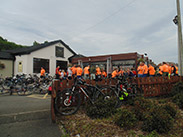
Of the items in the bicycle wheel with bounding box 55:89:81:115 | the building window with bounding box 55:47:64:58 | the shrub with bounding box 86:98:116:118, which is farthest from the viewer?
the building window with bounding box 55:47:64:58

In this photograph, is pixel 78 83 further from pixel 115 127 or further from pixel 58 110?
pixel 115 127

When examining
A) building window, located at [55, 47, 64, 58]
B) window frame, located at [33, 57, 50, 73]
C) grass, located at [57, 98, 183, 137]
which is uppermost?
building window, located at [55, 47, 64, 58]

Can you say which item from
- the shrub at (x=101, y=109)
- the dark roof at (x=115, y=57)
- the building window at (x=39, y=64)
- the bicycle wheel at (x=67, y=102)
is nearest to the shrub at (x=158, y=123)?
the shrub at (x=101, y=109)

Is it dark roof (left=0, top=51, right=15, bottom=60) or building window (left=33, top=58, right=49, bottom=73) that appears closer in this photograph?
dark roof (left=0, top=51, right=15, bottom=60)

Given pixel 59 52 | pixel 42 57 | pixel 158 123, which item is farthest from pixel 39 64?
pixel 158 123

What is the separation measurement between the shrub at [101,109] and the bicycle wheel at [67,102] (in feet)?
1.40

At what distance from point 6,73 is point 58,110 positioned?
47.2 ft

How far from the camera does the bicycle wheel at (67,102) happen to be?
3563 mm

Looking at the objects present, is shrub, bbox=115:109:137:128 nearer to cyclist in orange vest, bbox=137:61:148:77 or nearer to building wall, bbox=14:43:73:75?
cyclist in orange vest, bbox=137:61:148:77

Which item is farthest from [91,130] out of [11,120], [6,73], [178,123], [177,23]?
[6,73]

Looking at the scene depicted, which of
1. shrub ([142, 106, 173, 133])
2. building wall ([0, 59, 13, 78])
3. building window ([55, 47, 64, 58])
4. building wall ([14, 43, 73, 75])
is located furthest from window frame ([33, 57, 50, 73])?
shrub ([142, 106, 173, 133])

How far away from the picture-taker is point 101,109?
11.3 ft

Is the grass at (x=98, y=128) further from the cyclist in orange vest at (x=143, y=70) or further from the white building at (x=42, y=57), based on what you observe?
the white building at (x=42, y=57)

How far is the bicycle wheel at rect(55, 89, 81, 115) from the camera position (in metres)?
3.56
